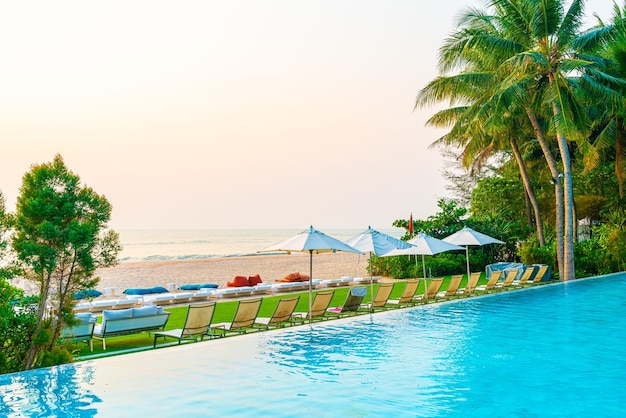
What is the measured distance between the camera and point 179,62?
24.9 meters

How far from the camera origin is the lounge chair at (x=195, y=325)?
9.79 meters

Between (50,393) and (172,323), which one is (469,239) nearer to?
(172,323)

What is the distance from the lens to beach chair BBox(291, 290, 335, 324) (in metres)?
11.9

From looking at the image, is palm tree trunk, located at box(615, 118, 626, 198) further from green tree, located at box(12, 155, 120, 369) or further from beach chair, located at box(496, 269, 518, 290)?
green tree, located at box(12, 155, 120, 369)

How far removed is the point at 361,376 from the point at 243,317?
3702 mm

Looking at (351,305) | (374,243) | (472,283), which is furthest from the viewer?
(472,283)

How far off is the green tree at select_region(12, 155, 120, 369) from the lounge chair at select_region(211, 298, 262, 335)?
2.85 meters

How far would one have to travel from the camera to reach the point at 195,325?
9930 millimetres

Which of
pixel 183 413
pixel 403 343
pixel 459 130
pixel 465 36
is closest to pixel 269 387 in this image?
pixel 183 413

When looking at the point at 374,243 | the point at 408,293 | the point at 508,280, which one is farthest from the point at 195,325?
the point at 508,280

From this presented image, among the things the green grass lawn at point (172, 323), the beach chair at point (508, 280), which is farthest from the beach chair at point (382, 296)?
the beach chair at point (508, 280)

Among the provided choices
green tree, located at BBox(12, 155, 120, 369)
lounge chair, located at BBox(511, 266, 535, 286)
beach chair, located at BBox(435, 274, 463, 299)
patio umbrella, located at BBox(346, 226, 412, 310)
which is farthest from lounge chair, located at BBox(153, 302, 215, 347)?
lounge chair, located at BBox(511, 266, 535, 286)

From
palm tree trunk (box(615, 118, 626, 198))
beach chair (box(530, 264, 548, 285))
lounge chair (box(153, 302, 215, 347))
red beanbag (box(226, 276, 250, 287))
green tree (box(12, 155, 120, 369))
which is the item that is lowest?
lounge chair (box(153, 302, 215, 347))

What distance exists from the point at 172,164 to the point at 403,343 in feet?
190
